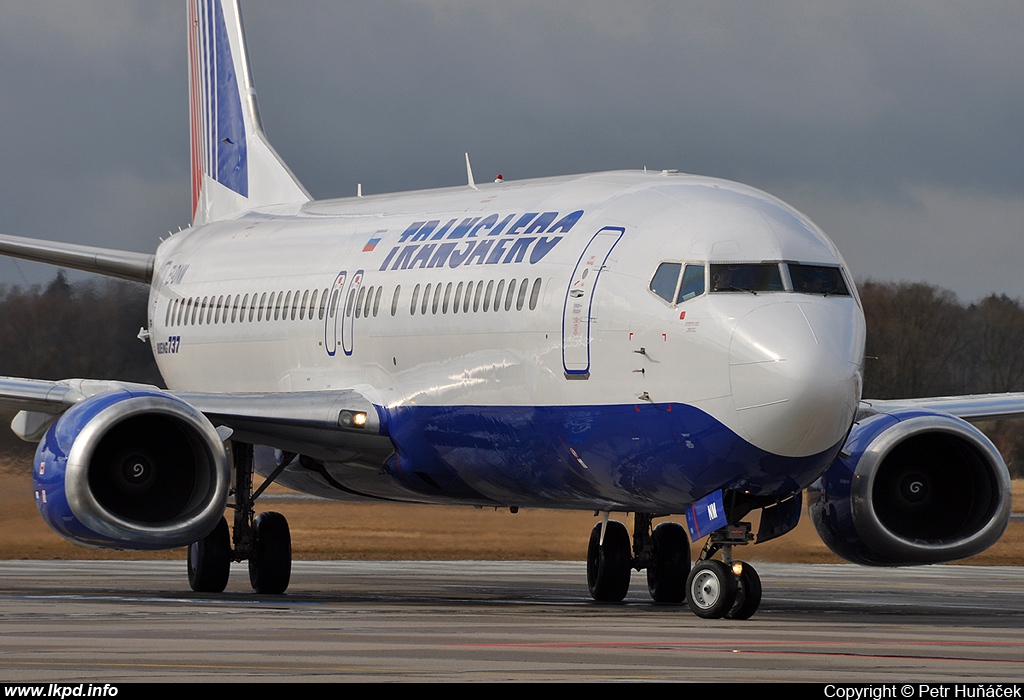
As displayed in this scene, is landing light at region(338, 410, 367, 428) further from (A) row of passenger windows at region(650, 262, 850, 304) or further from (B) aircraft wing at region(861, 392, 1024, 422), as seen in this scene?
(B) aircraft wing at region(861, 392, 1024, 422)

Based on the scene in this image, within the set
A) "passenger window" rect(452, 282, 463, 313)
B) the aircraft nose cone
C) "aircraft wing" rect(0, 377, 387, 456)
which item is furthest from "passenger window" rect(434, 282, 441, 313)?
the aircraft nose cone

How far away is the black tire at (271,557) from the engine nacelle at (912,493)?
611cm

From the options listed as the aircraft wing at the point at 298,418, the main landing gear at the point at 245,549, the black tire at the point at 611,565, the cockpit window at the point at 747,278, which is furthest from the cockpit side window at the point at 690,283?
the main landing gear at the point at 245,549

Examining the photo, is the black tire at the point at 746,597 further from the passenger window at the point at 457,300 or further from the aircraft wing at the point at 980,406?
the aircraft wing at the point at 980,406

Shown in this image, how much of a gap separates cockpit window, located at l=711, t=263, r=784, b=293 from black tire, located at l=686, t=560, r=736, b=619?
2287mm

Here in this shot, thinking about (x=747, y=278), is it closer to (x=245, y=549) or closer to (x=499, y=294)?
(x=499, y=294)

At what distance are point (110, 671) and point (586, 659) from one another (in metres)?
3.00

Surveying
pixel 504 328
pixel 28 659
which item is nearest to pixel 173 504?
pixel 504 328

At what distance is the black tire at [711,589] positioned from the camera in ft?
53.7

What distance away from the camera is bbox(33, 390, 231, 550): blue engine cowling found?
18375mm

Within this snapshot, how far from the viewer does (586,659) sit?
12.4 meters
